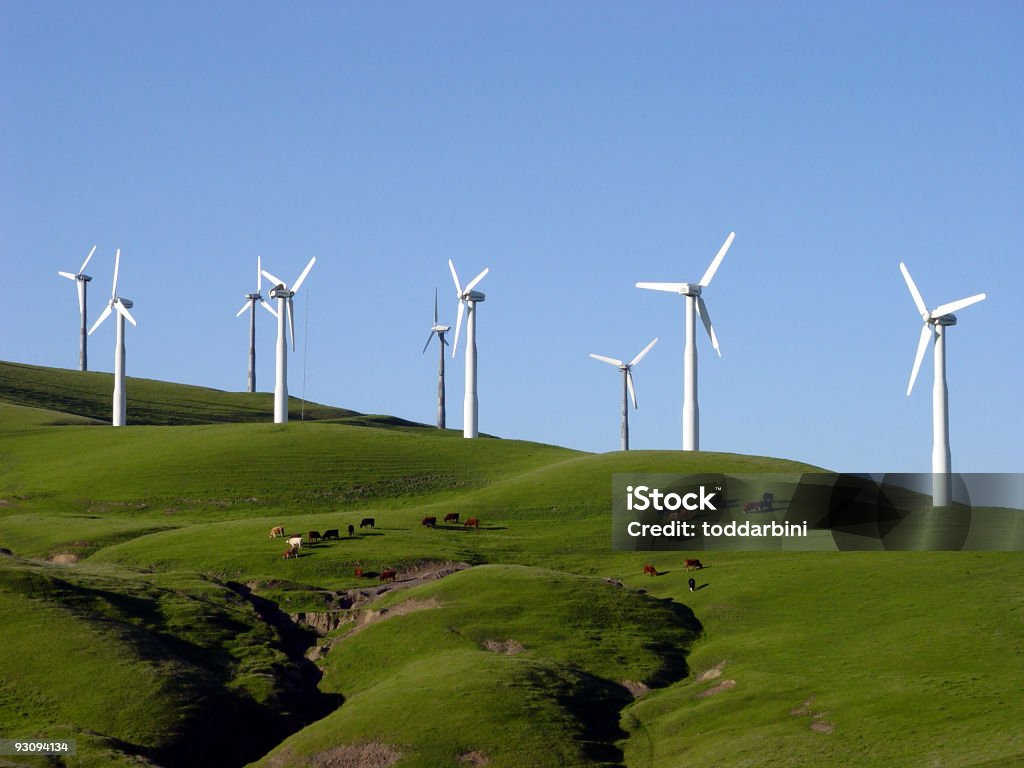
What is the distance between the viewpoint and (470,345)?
14825cm

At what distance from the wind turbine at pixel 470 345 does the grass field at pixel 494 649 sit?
33937 millimetres

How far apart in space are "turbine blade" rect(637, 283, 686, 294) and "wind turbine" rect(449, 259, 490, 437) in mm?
24854

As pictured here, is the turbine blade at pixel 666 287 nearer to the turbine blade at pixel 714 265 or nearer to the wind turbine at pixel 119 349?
the turbine blade at pixel 714 265

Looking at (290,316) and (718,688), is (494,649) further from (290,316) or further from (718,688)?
(290,316)

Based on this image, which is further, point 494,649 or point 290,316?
point 290,316

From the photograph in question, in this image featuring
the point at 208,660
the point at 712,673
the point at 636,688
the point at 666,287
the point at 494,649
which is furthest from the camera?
the point at 666,287

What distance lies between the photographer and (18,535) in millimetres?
104812

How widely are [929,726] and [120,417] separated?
129908 mm

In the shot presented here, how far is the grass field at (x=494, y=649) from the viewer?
194 feet

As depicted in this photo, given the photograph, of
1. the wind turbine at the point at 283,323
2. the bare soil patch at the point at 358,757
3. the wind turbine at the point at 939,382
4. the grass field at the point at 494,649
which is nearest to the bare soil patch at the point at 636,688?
the grass field at the point at 494,649

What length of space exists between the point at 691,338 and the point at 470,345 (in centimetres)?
3514

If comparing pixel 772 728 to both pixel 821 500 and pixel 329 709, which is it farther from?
pixel 821 500

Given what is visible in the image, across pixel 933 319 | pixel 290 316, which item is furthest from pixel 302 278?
pixel 933 319

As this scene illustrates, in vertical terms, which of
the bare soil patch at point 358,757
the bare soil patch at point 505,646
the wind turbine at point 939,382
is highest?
the wind turbine at point 939,382
